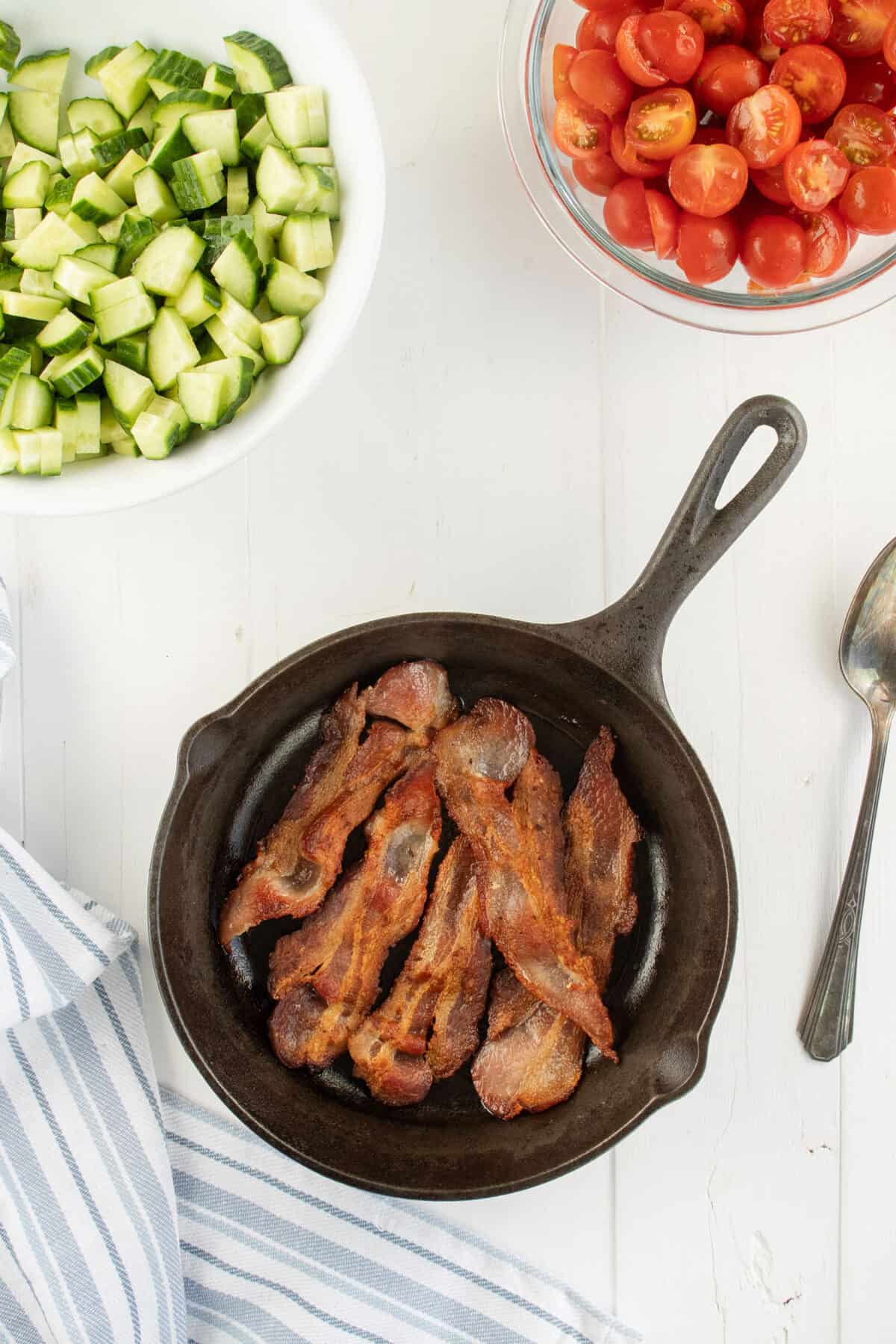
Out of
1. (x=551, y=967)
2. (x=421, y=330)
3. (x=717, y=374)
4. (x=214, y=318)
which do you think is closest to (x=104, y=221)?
(x=214, y=318)

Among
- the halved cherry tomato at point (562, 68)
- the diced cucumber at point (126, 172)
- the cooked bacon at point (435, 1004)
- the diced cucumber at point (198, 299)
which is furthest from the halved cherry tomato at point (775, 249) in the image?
the cooked bacon at point (435, 1004)

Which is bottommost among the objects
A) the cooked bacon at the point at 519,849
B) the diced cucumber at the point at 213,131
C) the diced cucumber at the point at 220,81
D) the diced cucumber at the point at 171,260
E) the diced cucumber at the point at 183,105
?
the cooked bacon at the point at 519,849

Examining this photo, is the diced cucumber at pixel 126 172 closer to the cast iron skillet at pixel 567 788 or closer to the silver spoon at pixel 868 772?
the cast iron skillet at pixel 567 788

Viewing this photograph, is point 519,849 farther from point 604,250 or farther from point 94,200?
point 94,200

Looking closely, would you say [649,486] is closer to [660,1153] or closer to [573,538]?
[573,538]

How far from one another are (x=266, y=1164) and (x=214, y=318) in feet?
4.55

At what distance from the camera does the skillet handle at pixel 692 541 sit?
1.65 metres

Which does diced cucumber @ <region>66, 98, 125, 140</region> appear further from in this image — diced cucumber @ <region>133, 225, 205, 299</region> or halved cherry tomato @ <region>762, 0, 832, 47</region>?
halved cherry tomato @ <region>762, 0, 832, 47</region>

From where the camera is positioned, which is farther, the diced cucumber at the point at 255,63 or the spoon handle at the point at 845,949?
the spoon handle at the point at 845,949

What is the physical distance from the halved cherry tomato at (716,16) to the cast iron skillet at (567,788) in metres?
0.50

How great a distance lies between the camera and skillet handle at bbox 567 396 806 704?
1646mm

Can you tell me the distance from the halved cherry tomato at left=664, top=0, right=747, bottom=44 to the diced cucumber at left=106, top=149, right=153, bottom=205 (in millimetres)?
772

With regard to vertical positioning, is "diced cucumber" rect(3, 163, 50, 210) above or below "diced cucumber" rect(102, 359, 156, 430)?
above

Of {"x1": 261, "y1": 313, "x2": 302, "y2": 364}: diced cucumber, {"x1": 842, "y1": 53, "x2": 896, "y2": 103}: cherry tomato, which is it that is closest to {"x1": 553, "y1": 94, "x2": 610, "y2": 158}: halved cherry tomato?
{"x1": 842, "y1": 53, "x2": 896, "y2": 103}: cherry tomato
